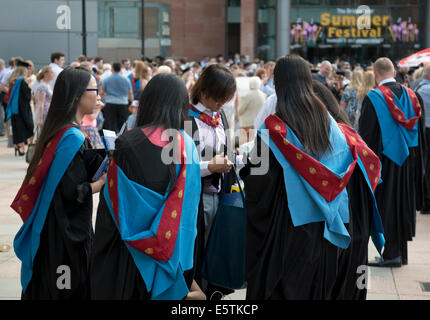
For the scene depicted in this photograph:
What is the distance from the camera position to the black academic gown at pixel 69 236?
4016mm

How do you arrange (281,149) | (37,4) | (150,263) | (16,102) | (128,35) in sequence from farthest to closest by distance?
(128,35) < (37,4) < (16,102) < (281,149) < (150,263)

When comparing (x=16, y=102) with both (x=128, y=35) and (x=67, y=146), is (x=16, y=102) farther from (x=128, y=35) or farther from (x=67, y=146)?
(x=128, y=35)

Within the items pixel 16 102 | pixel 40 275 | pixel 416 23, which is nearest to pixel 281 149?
pixel 40 275

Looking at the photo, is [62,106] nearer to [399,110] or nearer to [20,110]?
[399,110]

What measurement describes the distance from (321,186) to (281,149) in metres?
0.32

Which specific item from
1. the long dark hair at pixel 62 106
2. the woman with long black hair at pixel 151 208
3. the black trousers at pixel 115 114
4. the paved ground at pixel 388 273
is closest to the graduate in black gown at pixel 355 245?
the woman with long black hair at pixel 151 208

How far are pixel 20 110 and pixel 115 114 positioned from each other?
2.09 meters

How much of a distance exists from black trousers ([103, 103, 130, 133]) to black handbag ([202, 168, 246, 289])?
34.8ft

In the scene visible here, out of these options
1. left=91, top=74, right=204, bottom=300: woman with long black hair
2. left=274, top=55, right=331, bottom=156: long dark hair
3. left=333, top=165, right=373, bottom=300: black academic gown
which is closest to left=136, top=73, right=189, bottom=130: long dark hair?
left=91, top=74, right=204, bottom=300: woman with long black hair

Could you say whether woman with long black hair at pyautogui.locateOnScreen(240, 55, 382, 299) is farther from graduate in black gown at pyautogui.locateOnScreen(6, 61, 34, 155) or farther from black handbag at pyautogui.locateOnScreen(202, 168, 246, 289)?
graduate in black gown at pyautogui.locateOnScreen(6, 61, 34, 155)

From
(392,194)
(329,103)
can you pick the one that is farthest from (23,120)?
(329,103)

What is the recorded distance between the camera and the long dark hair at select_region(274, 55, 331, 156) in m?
3.98

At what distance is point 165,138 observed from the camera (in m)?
3.72
